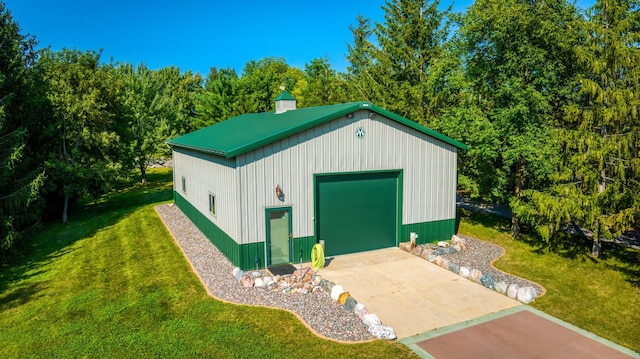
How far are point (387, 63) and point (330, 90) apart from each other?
1289 cm

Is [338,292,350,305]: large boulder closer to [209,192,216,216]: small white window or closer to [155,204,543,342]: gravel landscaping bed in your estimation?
[155,204,543,342]: gravel landscaping bed

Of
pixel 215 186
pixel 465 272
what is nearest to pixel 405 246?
pixel 465 272

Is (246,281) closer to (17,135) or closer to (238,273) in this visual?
(238,273)

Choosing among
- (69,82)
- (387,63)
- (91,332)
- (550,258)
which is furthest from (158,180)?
(550,258)

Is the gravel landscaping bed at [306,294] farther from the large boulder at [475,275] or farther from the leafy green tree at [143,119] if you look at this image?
the leafy green tree at [143,119]

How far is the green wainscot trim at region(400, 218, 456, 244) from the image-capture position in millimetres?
14234

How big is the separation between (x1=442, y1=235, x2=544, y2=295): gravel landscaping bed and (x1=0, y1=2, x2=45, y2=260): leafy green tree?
14.8 metres

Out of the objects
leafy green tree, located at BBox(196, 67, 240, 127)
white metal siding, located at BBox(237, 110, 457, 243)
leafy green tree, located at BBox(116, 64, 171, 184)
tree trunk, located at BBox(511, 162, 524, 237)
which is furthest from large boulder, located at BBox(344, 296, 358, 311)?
leafy green tree, located at BBox(196, 67, 240, 127)

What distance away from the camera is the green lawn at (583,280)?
28.6 ft

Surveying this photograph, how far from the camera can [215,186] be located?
1361cm

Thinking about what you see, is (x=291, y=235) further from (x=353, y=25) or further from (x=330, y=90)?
(x=353, y=25)

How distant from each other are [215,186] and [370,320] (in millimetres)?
7350

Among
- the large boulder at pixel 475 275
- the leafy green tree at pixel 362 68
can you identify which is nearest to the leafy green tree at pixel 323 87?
the leafy green tree at pixel 362 68

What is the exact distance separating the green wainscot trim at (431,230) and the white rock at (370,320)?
5.92m
